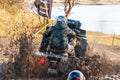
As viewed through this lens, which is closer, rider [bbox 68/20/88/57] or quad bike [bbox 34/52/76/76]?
quad bike [bbox 34/52/76/76]

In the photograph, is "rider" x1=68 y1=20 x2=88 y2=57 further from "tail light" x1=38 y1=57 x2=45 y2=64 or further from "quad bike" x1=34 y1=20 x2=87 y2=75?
"tail light" x1=38 y1=57 x2=45 y2=64

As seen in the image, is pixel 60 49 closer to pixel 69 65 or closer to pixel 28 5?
pixel 69 65

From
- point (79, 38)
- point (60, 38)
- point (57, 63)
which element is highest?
point (60, 38)

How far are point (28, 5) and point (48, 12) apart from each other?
7.40m

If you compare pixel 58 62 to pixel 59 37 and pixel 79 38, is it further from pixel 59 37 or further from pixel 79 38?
pixel 79 38

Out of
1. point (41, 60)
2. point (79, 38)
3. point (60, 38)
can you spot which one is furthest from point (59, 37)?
point (79, 38)

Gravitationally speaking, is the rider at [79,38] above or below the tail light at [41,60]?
above

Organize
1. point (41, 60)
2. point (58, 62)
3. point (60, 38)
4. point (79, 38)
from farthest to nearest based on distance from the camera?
point (79, 38) → point (60, 38) → point (41, 60) → point (58, 62)

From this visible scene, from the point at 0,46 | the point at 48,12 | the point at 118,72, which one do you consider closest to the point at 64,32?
the point at 118,72

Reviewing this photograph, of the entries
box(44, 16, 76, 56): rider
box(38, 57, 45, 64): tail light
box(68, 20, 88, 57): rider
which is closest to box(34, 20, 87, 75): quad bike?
box(38, 57, 45, 64): tail light

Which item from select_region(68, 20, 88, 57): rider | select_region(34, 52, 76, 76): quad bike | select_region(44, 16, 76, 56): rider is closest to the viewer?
select_region(34, 52, 76, 76): quad bike

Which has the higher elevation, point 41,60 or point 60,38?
point 60,38

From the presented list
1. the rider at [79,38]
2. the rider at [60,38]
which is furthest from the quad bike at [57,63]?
the rider at [79,38]

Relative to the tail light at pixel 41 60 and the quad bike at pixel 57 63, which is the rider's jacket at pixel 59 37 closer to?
the quad bike at pixel 57 63
